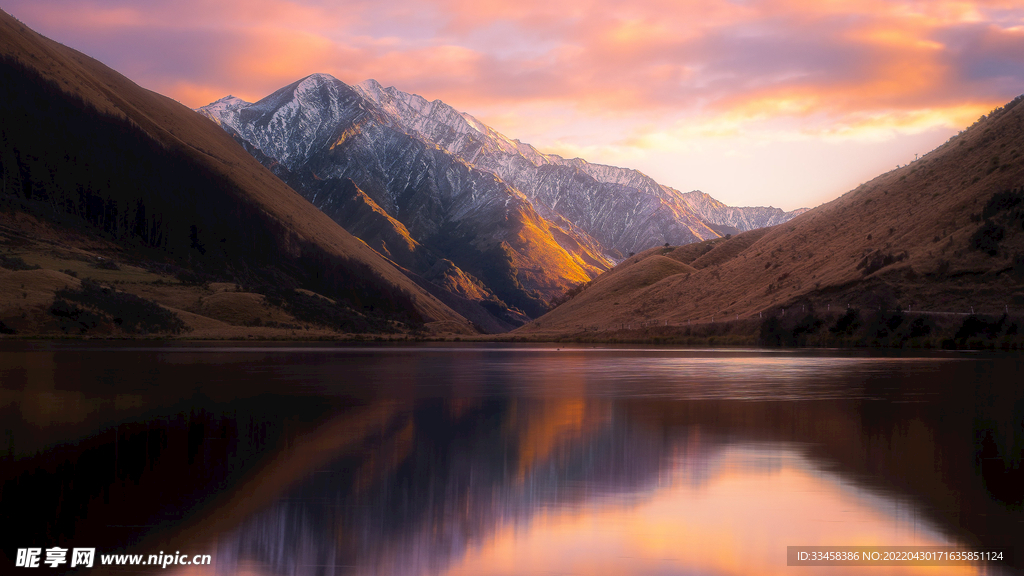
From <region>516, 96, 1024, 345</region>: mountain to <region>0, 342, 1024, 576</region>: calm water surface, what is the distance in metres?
46.6

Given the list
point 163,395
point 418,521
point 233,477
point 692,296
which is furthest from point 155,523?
point 692,296

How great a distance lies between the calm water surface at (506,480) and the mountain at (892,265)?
4660 centimetres

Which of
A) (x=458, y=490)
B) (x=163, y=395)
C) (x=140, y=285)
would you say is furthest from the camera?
(x=140, y=285)

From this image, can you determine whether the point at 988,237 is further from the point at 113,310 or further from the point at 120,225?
the point at 120,225

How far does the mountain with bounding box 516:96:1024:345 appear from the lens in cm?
6256

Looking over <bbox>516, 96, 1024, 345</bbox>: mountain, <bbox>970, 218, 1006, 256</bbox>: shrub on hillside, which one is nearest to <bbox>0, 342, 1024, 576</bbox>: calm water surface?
<bbox>516, 96, 1024, 345</bbox>: mountain

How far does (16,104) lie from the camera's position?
7141 inches

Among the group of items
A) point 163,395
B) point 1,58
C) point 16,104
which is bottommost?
point 163,395

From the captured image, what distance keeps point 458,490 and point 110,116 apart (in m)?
220

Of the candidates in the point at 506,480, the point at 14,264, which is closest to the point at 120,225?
the point at 14,264

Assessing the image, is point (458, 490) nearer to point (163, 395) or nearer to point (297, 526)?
point (297, 526)

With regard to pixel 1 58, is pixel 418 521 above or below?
below

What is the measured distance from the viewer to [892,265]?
72.4m

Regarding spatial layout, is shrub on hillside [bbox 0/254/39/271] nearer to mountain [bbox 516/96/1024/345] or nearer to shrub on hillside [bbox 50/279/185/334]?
shrub on hillside [bbox 50/279/185/334]
